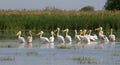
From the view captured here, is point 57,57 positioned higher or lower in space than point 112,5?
lower

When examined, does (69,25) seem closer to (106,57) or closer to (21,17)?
(21,17)

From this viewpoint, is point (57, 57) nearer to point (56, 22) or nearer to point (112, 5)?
point (56, 22)

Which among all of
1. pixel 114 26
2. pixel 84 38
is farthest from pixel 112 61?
pixel 114 26

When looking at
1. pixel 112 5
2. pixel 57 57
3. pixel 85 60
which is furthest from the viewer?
pixel 112 5

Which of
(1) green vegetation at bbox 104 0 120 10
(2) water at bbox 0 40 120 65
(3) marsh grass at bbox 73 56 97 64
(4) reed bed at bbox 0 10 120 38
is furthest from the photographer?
(1) green vegetation at bbox 104 0 120 10

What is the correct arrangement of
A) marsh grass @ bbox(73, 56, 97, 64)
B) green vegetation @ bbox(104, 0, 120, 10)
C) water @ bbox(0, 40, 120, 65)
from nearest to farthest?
marsh grass @ bbox(73, 56, 97, 64) < water @ bbox(0, 40, 120, 65) < green vegetation @ bbox(104, 0, 120, 10)

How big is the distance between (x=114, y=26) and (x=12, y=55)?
752 inches

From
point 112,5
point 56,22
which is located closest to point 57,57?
point 56,22

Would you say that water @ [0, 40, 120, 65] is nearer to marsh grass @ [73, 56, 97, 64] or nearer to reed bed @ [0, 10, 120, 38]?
marsh grass @ [73, 56, 97, 64]

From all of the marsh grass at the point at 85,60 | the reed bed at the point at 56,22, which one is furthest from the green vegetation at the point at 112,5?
the marsh grass at the point at 85,60

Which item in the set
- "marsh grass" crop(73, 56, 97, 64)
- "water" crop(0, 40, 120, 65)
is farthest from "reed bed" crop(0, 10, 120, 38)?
"marsh grass" crop(73, 56, 97, 64)

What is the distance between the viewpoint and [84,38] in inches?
1099

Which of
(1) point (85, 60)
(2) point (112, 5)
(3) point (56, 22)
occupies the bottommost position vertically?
(1) point (85, 60)

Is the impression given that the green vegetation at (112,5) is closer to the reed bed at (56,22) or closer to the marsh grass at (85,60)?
the reed bed at (56,22)
